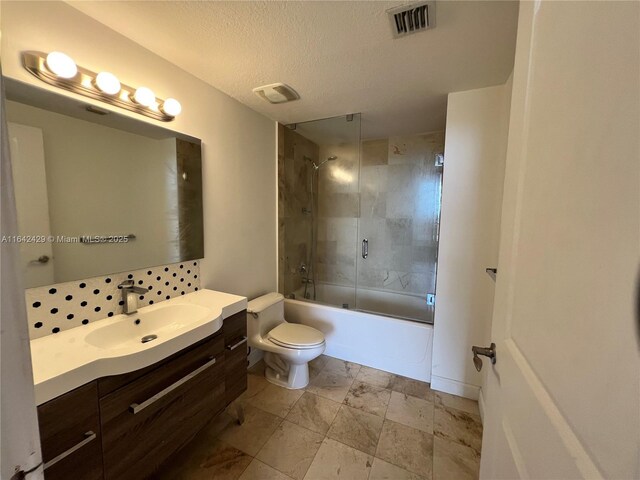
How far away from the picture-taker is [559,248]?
48 cm

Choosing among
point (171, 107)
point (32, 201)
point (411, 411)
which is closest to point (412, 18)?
point (171, 107)

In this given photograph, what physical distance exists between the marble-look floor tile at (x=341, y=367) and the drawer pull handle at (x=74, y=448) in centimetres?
167

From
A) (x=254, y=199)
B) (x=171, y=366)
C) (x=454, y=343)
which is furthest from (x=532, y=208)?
(x=254, y=199)

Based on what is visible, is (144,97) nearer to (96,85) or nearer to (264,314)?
(96,85)

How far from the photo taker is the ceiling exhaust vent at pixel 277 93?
176 cm

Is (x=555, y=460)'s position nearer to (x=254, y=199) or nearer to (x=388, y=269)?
(x=254, y=199)

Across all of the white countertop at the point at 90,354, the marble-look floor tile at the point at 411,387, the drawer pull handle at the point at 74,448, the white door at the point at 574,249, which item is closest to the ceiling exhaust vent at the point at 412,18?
the white door at the point at 574,249

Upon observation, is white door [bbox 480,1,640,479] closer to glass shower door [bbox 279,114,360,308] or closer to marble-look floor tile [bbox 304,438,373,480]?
marble-look floor tile [bbox 304,438,373,480]

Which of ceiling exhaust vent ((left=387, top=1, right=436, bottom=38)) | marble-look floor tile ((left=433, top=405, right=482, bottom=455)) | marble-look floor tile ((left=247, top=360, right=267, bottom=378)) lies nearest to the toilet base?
marble-look floor tile ((left=247, top=360, right=267, bottom=378))

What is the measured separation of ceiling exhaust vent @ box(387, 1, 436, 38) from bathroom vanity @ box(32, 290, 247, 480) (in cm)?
166

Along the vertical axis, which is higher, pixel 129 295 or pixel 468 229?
pixel 468 229

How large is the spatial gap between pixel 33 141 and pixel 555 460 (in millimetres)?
1881

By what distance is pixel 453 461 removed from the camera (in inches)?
57.0

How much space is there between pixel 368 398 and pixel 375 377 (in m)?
0.28
